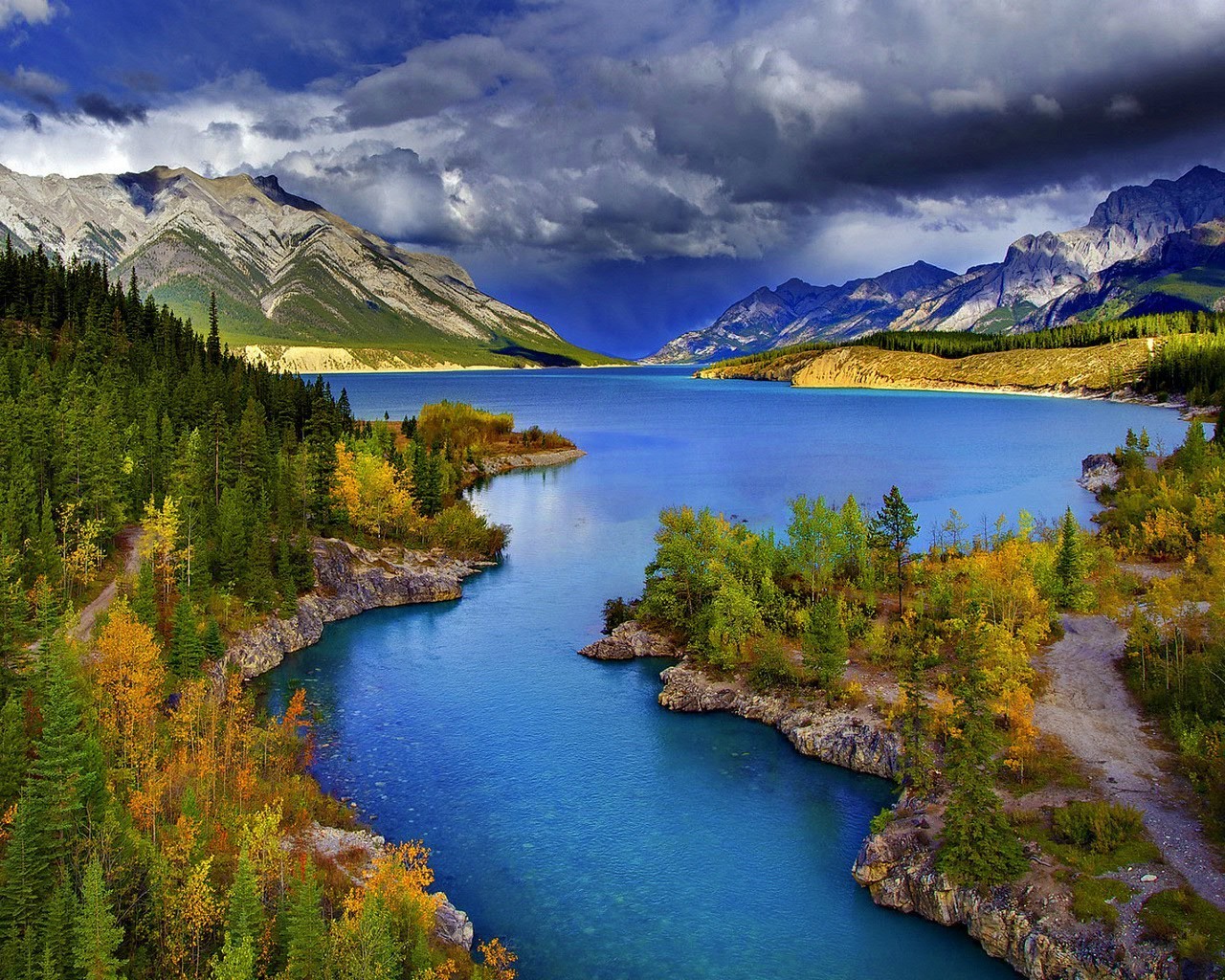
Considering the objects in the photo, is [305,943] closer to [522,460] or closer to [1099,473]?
[1099,473]

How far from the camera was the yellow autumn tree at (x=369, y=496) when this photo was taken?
287 feet

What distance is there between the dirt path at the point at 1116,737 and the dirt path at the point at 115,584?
57.5m

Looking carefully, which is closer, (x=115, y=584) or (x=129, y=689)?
(x=129, y=689)

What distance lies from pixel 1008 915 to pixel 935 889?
3.14 meters

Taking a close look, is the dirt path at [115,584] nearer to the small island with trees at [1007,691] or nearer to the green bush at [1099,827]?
the small island with trees at [1007,691]

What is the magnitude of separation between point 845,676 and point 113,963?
42.8 meters

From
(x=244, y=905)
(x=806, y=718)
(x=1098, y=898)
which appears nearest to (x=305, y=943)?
(x=244, y=905)

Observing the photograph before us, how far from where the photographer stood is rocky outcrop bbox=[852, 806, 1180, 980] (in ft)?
100

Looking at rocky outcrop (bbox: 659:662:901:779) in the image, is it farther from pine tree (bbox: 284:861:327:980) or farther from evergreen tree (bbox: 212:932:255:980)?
evergreen tree (bbox: 212:932:255:980)

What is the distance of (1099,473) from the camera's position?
13038 centimetres

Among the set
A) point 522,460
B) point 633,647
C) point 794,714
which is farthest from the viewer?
point 522,460

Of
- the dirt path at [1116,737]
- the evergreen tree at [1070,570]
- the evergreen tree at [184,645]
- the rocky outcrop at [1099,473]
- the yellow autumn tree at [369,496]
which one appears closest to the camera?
the dirt path at [1116,737]

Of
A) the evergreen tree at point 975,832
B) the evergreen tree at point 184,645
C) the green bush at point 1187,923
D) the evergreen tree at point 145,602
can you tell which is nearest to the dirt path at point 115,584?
the evergreen tree at point 145,602

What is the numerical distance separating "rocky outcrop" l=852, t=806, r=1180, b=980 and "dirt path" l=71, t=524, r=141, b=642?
154ft
